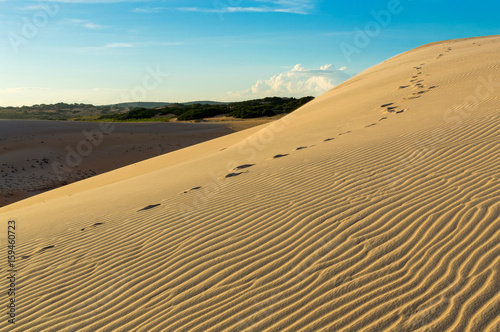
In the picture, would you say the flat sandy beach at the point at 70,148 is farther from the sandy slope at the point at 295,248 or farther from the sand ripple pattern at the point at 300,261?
the sand ripple pattern at the point at 300,261

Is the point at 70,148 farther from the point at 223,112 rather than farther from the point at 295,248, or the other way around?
the point at 223,112

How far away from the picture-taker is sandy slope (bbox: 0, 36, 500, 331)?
293 cm

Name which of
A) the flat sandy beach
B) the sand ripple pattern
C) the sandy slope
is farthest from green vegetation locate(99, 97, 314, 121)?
the sand ripple pattern

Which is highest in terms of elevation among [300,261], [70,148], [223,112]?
[223,112]

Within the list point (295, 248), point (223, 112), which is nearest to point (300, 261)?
point (295, 248)

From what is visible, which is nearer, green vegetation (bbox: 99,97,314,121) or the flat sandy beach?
the flat sandy beach

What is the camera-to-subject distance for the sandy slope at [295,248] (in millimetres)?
2928

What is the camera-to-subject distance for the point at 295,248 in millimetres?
3844

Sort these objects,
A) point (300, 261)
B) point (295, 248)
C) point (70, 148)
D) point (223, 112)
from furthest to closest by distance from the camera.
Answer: point (223, 112), point (70, 148), point (295, 248), point (300, 261)

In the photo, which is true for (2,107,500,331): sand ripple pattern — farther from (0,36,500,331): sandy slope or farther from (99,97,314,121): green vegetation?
(99,97,314,121): green vegetation

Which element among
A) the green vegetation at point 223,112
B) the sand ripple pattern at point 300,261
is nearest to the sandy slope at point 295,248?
the sand ripple pattern at point 300,261

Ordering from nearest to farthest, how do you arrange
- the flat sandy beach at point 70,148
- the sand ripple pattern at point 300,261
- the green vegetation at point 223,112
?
the sand ripple pattern at point 300,261, the flat sandy beach at point 70,148, the green vegetation at point 223,112

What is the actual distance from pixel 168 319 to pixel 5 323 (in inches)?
67.5

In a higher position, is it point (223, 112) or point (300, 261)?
point (223, 112)
